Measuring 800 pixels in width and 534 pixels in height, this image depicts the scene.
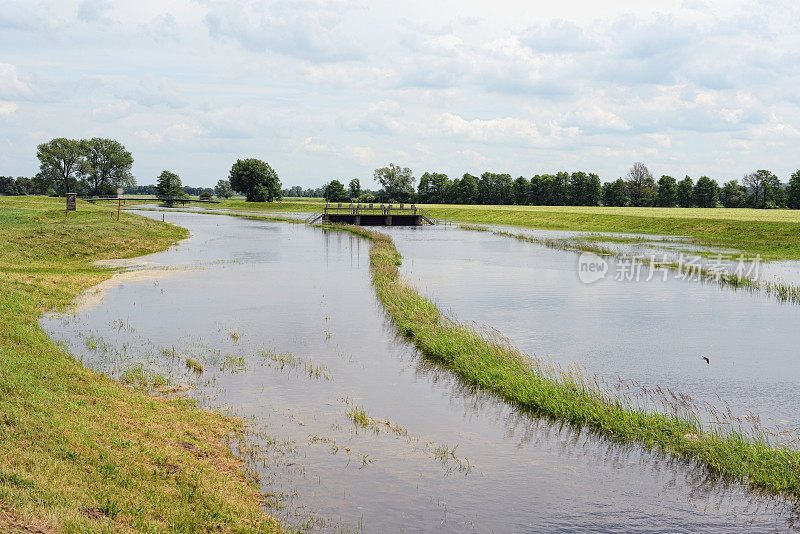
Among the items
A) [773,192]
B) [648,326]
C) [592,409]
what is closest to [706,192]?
[773,192]

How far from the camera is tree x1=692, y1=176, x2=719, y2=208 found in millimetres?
176250

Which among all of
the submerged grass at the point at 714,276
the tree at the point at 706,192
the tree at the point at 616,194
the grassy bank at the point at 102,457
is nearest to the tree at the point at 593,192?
the tree at the point at 616,194

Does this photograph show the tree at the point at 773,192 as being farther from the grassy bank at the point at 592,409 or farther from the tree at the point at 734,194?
the grassy bank at the point at 592,409

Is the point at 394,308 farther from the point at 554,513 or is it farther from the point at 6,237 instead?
the point at 6,237

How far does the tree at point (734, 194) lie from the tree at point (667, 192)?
41.5ft

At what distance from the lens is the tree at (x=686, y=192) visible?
180250 millimetres

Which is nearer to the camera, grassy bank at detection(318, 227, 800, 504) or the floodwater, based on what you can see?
the floodwater

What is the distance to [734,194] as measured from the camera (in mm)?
173250

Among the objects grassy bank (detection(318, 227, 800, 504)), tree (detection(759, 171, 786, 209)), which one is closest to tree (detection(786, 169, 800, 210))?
tree (detection(759, 171, 786, 209))

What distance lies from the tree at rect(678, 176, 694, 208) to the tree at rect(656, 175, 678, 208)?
123cm

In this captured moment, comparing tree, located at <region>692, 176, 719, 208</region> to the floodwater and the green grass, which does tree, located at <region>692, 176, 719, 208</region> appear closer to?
the green grass

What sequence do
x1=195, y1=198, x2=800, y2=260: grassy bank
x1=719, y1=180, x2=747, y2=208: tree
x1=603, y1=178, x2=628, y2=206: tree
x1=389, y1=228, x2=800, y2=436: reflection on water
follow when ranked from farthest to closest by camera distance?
1. x1=603, y1=178, x2=628, y2=206: tree
2. x1=719, y1=180, x2=747, y2=208: tree
3. x1=195, y1=198, x2=800, y2=260: grassy bank
4. x1=389, y1=228, x2=800, y2=436: reflection on water

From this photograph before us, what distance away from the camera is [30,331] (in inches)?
842

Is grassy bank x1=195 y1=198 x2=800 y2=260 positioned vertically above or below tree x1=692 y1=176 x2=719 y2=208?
below
